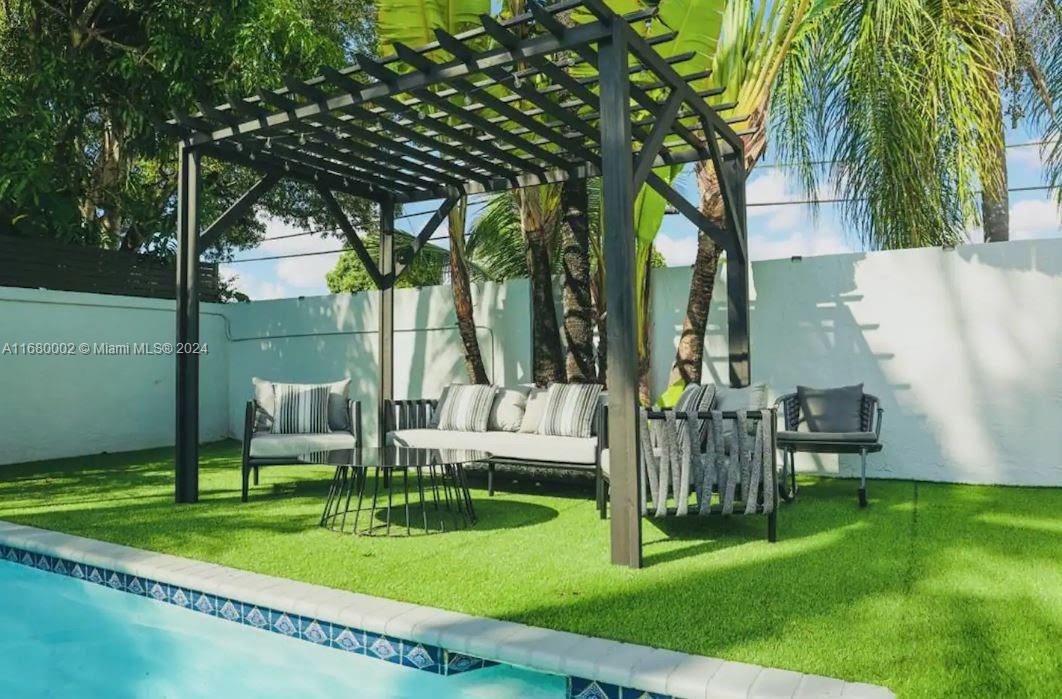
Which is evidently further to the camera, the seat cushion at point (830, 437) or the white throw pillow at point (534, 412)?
the white throw pillow at point (534, 412)

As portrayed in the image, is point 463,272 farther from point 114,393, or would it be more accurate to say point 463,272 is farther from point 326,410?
point 114,393

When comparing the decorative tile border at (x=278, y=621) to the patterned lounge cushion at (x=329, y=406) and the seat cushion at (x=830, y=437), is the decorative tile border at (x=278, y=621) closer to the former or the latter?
the patterned lounge cushion at (x=329, y=406)

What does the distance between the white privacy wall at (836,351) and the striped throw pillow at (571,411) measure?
1.52 metres

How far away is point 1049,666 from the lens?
2541 millimetres

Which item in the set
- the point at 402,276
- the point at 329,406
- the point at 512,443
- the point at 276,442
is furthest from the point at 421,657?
the point at 402,276

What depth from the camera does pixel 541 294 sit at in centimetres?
802

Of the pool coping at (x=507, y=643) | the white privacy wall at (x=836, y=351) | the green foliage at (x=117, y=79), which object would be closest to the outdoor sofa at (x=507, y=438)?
the white privacy wall at (x=836, y=351)

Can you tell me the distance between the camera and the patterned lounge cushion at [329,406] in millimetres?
6895

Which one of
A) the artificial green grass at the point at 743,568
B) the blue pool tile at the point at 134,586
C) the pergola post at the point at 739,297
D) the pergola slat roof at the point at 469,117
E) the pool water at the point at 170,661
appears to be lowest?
the pool water at the point at 170,661

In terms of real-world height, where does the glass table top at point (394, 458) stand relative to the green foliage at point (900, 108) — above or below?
below

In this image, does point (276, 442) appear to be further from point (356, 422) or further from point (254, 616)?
point (254, 616)

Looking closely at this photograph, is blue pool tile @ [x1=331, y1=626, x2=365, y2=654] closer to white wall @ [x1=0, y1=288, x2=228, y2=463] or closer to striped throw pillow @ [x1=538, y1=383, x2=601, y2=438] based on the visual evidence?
striped throw pillow @ [x1=538, y1=383, x2=601, y2=438]

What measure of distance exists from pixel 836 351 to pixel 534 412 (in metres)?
2.90

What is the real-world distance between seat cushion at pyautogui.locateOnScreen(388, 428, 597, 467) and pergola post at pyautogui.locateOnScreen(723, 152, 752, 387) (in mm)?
1549
